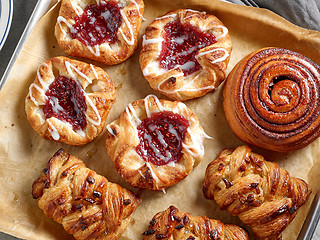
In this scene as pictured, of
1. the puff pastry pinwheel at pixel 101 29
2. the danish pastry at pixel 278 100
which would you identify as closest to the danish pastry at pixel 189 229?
the danish pastry at pixel 278 100

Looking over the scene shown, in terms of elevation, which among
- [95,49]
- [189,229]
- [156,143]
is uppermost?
[95,49]

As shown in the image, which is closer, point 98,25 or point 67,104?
point 67,104

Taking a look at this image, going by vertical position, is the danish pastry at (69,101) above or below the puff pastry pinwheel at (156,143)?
above

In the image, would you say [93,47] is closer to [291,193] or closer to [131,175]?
[131,175]

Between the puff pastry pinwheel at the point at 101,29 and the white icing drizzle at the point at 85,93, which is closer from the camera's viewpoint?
the white icing drizzle at the point at 85,93

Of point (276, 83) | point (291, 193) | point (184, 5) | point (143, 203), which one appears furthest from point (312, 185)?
point (184, 5)

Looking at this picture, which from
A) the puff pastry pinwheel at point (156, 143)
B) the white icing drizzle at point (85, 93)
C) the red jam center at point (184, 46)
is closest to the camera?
the puff pastry pinwheel at point (156, 143)

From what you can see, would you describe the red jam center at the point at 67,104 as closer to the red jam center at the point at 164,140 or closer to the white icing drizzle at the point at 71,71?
the white icing drizzle at the point at 71,71

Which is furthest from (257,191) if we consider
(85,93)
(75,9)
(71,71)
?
(75,9)

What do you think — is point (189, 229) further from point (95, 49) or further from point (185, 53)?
point (95, 49)
